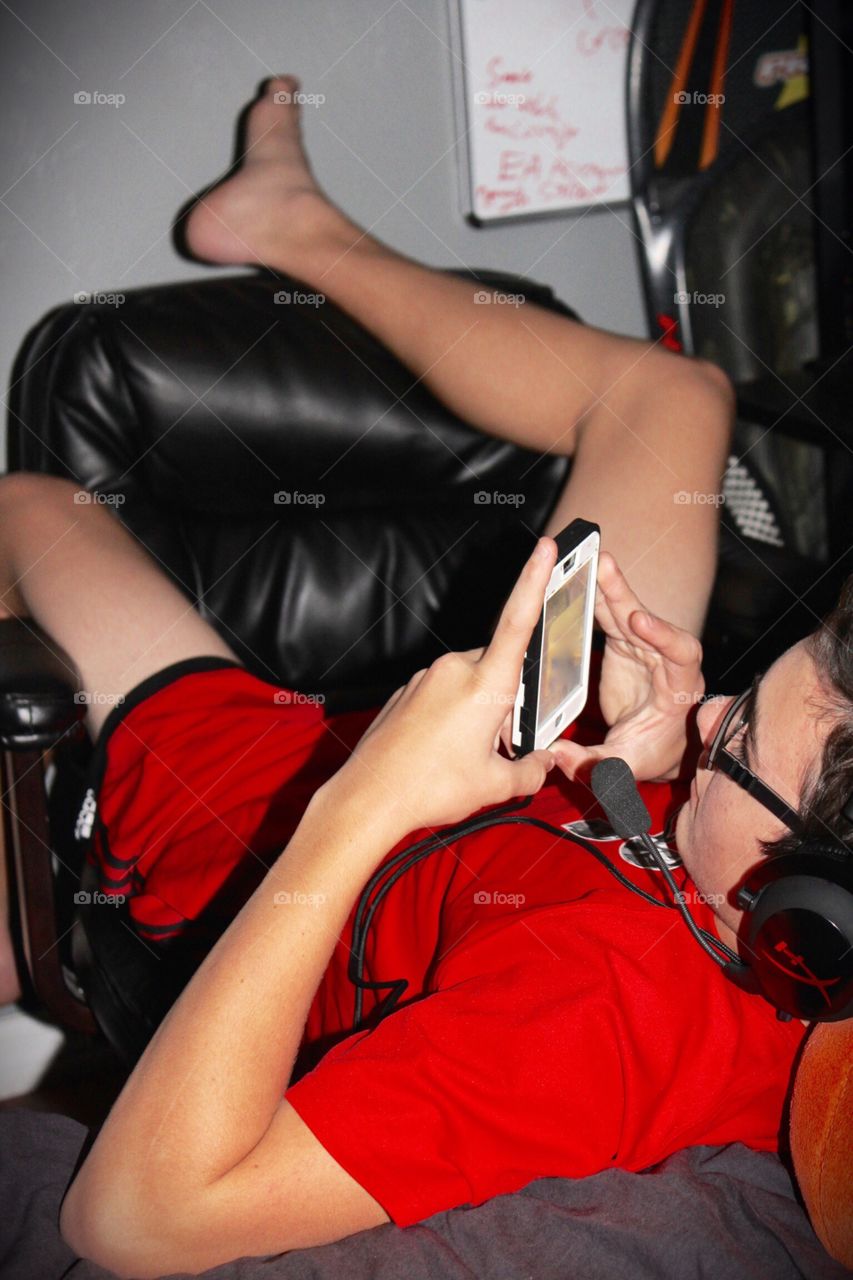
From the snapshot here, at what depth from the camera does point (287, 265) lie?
4.87 ft

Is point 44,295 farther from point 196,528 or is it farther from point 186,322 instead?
point 196,528

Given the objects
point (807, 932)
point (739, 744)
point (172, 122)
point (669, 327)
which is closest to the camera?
point (807, 932)

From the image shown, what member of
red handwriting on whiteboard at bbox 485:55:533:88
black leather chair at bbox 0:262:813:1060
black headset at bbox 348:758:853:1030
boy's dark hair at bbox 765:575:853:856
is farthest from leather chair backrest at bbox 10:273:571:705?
boy's dark hair at bbox 765:575:853:856

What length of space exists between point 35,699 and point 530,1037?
1.79ft

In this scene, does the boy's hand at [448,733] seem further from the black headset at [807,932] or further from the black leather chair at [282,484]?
the black leather chair at [282,484]

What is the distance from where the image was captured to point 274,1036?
0.66 m

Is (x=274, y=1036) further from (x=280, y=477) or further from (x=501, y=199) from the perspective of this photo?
(x=501, y=199)

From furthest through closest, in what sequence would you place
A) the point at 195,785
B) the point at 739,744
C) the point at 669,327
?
the point at 669,327 < the point at 195,785 < the point at 739,744

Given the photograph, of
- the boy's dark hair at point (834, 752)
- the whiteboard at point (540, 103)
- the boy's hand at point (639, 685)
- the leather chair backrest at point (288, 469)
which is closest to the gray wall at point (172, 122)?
the whiteboard at point (540, 103)

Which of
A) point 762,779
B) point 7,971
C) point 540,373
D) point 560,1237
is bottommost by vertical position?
point 7,971

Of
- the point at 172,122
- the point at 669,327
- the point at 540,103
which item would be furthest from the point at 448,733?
the point at 540,103

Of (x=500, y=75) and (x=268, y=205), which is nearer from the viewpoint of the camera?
(x=268, y=205)

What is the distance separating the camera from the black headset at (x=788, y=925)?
2.13ft

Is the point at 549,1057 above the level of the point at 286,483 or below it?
below
